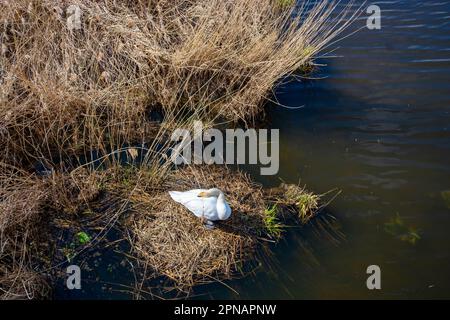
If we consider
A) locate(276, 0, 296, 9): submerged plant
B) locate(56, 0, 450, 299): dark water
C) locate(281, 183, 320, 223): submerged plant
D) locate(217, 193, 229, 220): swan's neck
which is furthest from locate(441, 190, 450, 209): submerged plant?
locate(276, 0, 296, 9): submerged plant

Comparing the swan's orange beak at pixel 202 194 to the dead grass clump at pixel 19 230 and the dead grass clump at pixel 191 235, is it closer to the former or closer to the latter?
the dead grass clump at pixel 191 235

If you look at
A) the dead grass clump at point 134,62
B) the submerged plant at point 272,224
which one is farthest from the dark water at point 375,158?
the dead grass clump at point 134,62

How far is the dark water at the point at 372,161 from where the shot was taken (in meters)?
3.73

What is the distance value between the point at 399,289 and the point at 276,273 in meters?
1.06

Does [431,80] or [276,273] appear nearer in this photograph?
[276,273]

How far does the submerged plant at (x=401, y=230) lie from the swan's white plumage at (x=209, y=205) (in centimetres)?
163

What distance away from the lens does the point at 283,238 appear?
402 cm

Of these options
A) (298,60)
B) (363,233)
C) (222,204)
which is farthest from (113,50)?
(363,233)

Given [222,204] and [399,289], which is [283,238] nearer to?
[222,204]

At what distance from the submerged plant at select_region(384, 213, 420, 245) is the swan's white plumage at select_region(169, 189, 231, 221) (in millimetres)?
1634

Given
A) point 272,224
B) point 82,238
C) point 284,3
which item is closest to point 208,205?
point 272,224

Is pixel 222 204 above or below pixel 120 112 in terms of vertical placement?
below

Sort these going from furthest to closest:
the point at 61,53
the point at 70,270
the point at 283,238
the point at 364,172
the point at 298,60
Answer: the point at 298,60 → the point at 61,53 → the point at 364,172 → the point at 283,238 → the point at 70,270
